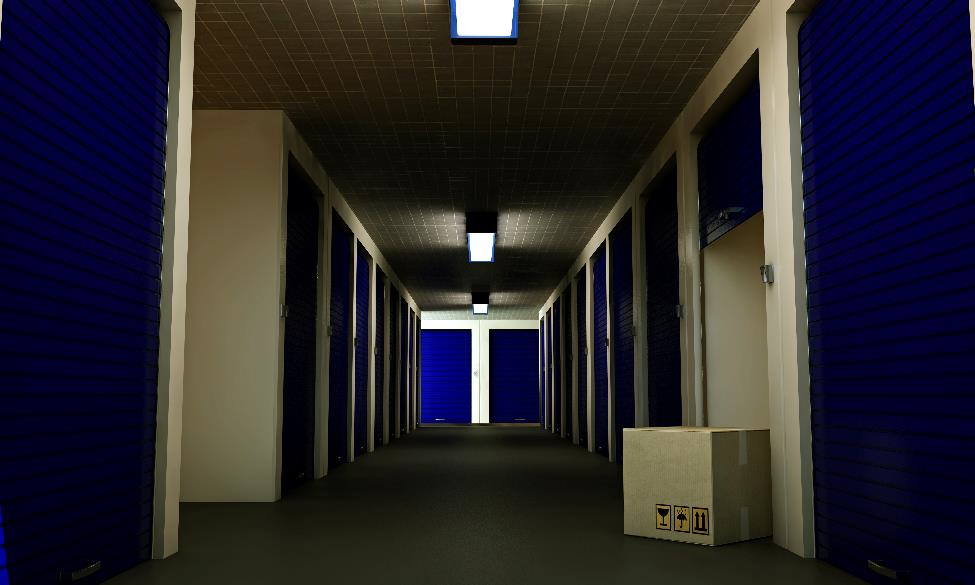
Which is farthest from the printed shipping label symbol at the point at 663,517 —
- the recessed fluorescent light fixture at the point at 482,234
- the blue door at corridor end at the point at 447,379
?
the blue door at corridor end at the point at 447,379

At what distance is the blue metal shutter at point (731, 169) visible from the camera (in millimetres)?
5191

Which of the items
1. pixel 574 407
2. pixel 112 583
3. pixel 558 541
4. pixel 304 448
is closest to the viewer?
pixel 112 583

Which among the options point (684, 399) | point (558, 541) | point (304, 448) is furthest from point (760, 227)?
point (304, 448)

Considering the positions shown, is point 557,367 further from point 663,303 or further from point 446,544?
point 446,544

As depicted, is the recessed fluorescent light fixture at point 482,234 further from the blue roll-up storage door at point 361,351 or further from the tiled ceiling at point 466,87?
the blue roll-up storage door at point 361,351

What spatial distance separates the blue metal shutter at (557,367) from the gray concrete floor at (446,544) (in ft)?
32.0

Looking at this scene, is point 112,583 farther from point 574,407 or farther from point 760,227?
point 574,407

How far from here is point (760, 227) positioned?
241 inches

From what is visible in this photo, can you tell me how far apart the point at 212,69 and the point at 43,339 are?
10.6ft

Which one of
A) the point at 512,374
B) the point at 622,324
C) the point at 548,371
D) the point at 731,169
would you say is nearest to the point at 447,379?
the point at 512,374

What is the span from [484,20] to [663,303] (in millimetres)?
3751

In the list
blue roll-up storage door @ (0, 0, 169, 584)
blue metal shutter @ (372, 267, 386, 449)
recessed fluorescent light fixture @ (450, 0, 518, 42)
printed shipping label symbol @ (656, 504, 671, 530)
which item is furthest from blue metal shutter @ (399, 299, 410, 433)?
blue roll-up storage door @ (0, 0, 169, 584)

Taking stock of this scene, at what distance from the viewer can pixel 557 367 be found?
18.1 metres

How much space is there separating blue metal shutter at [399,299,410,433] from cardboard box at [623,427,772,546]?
12438 mm
